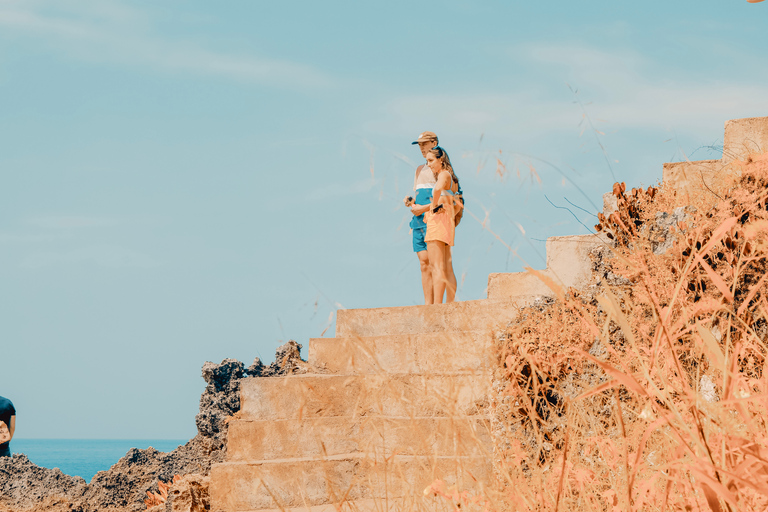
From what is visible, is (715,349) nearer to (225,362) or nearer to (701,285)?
(701,285)

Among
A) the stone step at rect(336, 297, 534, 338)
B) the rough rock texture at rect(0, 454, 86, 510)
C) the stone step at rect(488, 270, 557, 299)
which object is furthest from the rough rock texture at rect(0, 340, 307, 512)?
the stone step at rect(488, 270, 557, 299)

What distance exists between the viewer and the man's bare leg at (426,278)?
658cm

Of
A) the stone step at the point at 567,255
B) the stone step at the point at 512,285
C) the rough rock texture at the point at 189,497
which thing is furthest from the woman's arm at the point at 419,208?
the rough rock texture at the point at 189,497

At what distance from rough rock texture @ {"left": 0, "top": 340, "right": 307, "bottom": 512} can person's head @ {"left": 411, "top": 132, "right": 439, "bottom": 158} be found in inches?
92.4

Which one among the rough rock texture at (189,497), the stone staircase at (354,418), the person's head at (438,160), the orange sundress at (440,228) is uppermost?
the person's head at (438,160)

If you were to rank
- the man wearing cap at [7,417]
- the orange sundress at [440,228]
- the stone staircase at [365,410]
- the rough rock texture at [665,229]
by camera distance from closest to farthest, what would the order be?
1. the stone staircase at [365,410]
2. the rough rock texture at [665,229]
3. the orange sundress at [440,228]
4. the man wearing cap at [7,417]

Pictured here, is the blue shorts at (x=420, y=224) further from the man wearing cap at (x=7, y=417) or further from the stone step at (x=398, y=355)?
the man wearing cap at (x=7, y=417)

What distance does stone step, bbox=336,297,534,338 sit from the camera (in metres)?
4.93

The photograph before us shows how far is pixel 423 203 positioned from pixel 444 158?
0.53m

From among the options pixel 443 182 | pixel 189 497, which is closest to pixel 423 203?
pixel 443 182

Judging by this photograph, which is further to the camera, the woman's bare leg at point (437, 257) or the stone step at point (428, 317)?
the woman's bare leg at point (437, 257)

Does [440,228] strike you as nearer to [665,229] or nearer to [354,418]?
[665,229]

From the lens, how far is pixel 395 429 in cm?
407

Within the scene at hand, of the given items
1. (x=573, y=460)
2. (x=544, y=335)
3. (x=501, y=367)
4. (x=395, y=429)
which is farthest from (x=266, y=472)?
(x=573, y=460)
